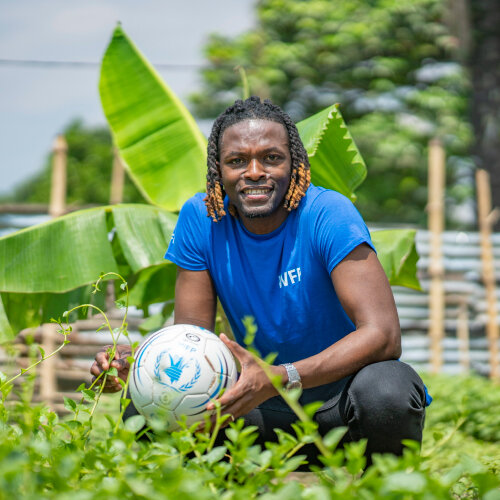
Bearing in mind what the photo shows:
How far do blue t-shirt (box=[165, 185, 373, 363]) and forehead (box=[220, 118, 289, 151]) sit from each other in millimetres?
255

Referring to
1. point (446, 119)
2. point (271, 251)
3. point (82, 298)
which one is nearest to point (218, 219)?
point (271, 251)

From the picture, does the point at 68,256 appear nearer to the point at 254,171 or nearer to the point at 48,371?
the point at 254,171

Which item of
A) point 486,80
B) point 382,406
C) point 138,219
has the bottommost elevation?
point 382,406

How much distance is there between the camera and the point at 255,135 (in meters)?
2.92

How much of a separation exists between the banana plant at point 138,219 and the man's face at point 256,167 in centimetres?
89

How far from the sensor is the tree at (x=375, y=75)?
1739cm

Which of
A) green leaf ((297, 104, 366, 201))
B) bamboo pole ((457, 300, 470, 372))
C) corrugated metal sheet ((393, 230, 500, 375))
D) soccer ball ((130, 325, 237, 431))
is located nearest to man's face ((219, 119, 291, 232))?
soccer ball ((130, 325, 237, 431))

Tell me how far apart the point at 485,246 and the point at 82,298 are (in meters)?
5.82

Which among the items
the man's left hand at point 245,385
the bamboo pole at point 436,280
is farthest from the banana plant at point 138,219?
the bamboo pole at point 436,280

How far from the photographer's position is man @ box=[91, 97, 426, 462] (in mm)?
2480

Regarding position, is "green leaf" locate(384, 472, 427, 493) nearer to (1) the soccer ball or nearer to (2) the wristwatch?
(2) the wristwatch

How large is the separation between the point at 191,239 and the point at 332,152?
4.09 feet

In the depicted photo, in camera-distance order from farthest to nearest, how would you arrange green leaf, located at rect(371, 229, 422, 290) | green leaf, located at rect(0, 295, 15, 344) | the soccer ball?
green leaf, located at rect(371, 229, 422, 290) < green leaf, located at rect(0, 295, 15, 344) < the soccer ball

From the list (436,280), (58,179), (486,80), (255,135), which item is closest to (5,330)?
(255,135)
